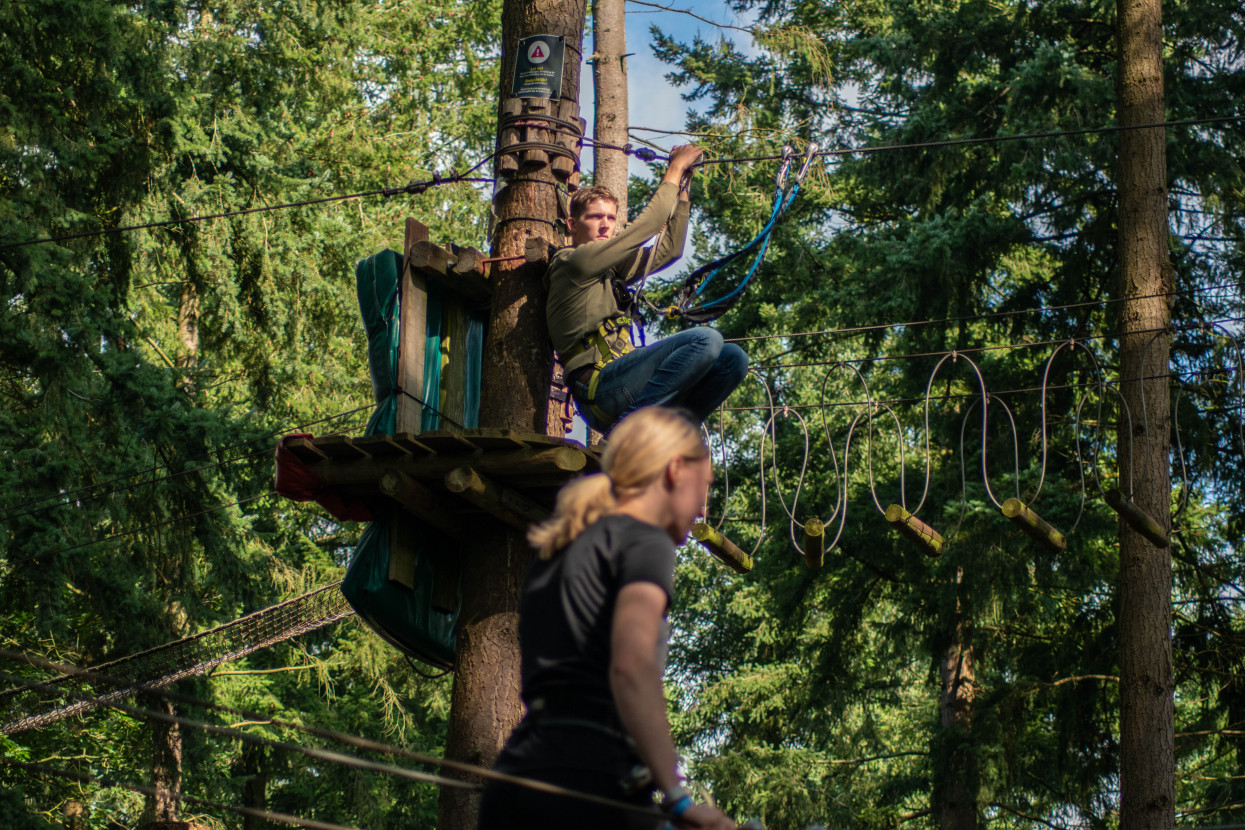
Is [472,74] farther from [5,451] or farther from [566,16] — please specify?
[566,16]

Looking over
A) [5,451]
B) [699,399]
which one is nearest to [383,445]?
[699,399]

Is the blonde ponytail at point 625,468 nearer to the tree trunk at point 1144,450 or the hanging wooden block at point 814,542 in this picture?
the hanging wooden block at point 814,542

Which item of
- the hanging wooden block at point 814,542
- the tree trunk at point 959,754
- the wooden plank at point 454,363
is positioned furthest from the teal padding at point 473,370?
the tree trunk at point 959,754

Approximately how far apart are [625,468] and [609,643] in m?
0.32

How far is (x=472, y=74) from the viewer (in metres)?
19.9

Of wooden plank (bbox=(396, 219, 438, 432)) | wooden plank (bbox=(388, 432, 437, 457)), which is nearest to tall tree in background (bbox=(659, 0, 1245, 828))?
wooden plank (bbox=(396, 219, 438, 432))

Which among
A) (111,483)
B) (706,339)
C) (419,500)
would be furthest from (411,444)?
(111,483)

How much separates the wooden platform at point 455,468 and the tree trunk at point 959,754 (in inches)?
333

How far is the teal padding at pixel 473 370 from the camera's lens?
5.39 metres

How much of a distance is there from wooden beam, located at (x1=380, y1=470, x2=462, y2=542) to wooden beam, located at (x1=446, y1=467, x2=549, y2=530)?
14cm

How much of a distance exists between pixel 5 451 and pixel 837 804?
12235 millimetres

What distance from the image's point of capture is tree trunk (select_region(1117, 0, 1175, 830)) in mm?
8406

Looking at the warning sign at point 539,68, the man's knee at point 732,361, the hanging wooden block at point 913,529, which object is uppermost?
the warning sign at point 539,68

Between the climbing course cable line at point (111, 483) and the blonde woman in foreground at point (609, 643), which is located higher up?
the climbing course cable line at point (111, 483)
